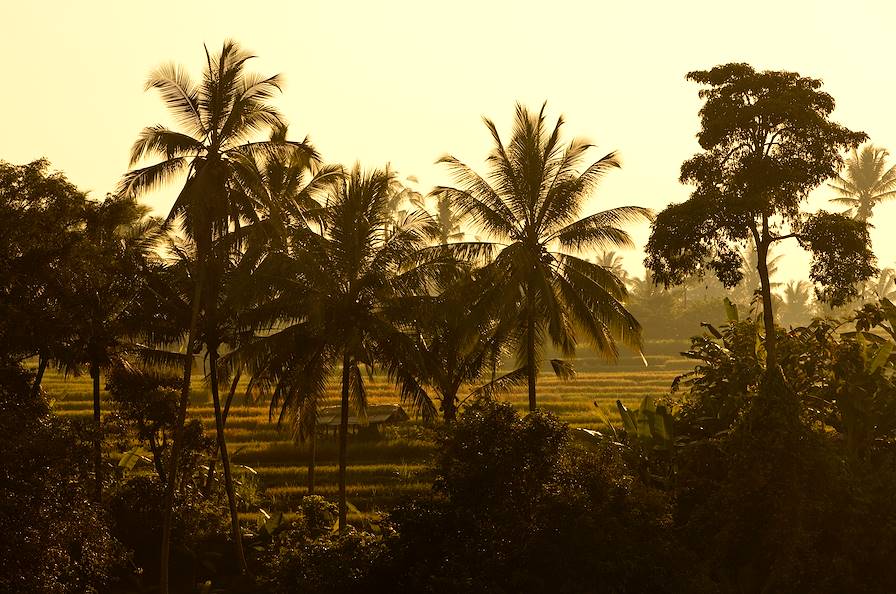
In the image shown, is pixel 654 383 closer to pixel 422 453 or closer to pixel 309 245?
pixel 422 453

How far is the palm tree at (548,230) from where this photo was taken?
1109 inches

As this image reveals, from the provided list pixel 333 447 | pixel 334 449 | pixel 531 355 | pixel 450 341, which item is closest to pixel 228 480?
pixel 450 341

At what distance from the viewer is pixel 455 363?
3103cm

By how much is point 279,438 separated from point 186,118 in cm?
1712

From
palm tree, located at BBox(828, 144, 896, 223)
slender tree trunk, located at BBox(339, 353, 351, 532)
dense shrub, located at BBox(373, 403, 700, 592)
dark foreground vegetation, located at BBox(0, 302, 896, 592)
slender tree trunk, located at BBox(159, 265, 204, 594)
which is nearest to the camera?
dense shrub, located at BBox(373, 403, 700, 592)

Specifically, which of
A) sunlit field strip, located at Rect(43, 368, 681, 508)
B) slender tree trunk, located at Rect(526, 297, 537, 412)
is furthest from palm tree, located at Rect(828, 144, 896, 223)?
slender tree trunk, located at Rect(526, 297, 537, 412)

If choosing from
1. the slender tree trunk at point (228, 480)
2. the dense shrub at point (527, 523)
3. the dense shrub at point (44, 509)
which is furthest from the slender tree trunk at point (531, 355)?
the dense shrub at point (44, 509)

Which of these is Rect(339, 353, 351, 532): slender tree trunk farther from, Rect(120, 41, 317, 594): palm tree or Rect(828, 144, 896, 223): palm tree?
Rect(828, 144, 896, 223): palm tree

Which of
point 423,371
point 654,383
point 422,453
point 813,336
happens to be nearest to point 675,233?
point 813,336

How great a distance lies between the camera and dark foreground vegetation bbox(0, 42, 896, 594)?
62.5 feet

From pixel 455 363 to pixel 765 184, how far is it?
37.4 ft

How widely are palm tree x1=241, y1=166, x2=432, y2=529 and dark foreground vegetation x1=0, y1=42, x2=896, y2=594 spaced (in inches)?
2.7

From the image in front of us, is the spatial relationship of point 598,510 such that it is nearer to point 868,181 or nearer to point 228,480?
point 228,480

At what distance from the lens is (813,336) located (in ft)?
80.9
